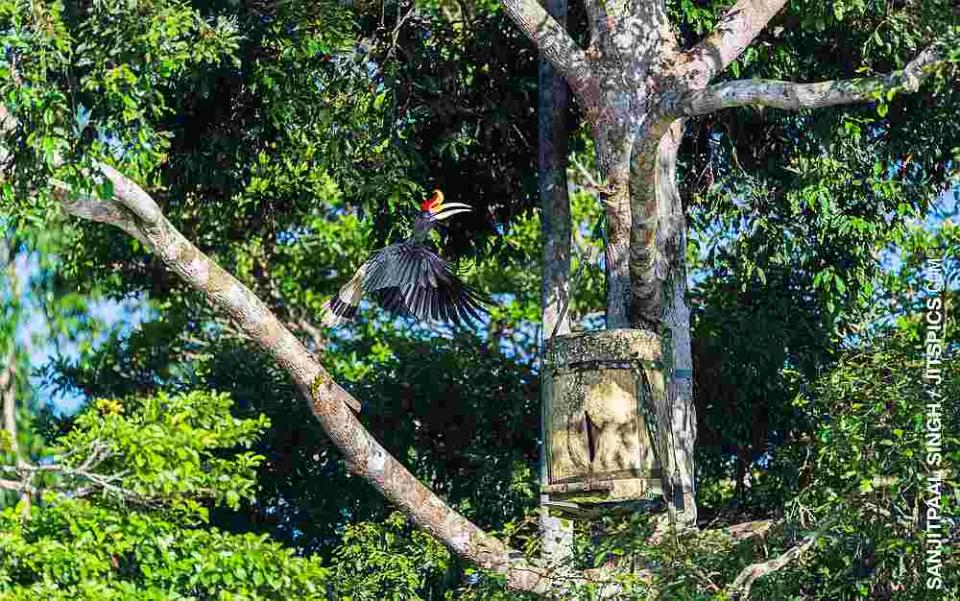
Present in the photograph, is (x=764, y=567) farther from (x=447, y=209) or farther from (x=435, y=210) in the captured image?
(x=447, y=209)

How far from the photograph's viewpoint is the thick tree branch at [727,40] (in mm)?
7895

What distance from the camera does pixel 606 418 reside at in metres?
6.66

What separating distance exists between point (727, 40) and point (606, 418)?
2.22 m

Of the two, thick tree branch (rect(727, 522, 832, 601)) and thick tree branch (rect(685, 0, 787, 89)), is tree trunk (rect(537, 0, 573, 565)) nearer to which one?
thick tree branch (rect(685, 0, 787, 89))

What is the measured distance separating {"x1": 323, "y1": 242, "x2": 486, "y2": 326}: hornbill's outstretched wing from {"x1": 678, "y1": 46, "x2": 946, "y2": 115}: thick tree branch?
182 centimetres

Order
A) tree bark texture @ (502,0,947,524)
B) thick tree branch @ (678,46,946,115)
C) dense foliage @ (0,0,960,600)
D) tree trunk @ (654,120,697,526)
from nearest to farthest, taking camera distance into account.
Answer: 1. thick tree branch @ (678,46,946,115)
2. dense foliage @ (0,0,960,600)
3. tree bark texture @ (502,0,947,524)
4. tree trunk @ (654,120,697,526)

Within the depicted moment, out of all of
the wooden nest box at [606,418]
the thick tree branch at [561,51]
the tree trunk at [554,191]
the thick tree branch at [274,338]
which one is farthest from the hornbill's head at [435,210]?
the wooden nest box at [606,418]

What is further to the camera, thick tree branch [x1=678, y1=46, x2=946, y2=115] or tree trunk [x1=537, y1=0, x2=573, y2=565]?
tree trunk [x1=537, y1=0, x2=573, y2=565]

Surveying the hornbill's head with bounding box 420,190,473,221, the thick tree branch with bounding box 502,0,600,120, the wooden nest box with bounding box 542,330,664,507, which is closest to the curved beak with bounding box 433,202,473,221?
the hornbill's head with bounding box 420,190,473,221

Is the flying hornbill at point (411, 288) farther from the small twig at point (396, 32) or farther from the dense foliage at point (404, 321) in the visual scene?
the small twig at point (396, 32)

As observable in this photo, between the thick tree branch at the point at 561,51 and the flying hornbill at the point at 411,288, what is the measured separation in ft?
3.44

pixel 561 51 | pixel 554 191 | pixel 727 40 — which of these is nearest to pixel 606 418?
pixel 561 51

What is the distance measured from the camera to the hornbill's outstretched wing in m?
8.02

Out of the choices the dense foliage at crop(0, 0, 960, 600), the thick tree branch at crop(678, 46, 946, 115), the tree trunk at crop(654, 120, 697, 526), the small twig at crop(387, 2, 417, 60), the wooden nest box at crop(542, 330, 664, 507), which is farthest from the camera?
the small twig at crop(387, 2, 417, 60)
